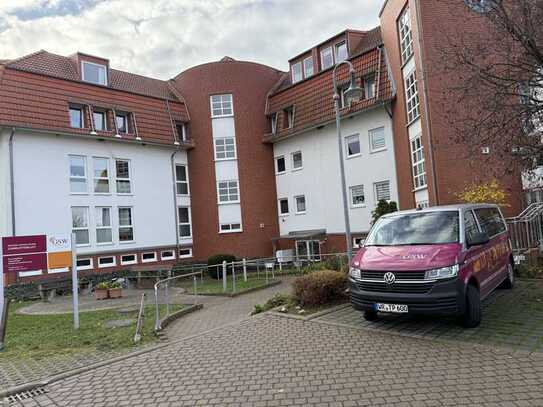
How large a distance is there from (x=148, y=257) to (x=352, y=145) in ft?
42.5

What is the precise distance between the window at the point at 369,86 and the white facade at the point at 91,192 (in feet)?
38.8

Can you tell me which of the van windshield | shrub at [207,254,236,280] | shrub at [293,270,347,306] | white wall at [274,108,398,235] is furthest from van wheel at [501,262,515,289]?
shrub at [207,254,236,280]

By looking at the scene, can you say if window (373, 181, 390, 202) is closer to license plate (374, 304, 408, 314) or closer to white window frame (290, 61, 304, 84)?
white window frame (290, 61, 304, 84)

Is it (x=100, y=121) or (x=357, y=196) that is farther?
(x=100, y=121)

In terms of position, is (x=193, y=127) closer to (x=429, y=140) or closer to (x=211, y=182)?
(x=211, y=182)

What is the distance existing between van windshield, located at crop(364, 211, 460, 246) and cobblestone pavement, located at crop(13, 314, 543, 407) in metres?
1.72

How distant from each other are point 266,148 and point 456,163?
1347cm

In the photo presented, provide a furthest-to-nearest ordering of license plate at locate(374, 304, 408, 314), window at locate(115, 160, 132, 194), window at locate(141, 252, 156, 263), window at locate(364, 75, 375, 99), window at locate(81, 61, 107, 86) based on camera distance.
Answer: window at locate(141, 252, 156, 263) < window at locate(81, 61, 107, 86) < window at locate(115, 160, 132, 194) < window at locate(364, 75, 375, 99) < license plate at locate(374, 304, 408, 314)

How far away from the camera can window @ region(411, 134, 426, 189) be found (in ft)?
55.0

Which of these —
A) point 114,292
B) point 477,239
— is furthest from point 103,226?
point 477,239

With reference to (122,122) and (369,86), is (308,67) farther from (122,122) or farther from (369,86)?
(122,122)

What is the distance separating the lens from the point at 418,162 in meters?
17.3

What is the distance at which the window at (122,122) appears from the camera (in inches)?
904

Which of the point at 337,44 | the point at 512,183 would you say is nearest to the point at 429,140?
the point at 512,183
